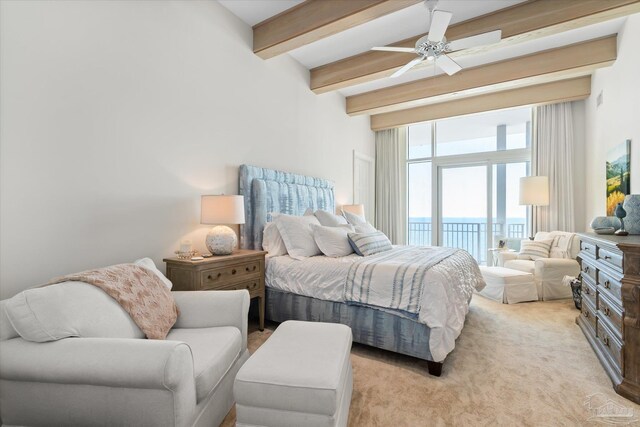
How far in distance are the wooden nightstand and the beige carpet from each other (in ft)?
1.71

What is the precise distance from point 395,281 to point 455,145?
439 cm

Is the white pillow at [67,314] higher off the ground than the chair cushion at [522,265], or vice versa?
the white pillow at [67,314]

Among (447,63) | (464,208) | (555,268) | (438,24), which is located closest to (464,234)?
(464,208)

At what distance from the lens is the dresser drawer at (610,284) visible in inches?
79.0

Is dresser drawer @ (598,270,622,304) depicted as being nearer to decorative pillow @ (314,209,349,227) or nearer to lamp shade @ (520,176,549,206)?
decorative pillow @ (314,209,349,227)

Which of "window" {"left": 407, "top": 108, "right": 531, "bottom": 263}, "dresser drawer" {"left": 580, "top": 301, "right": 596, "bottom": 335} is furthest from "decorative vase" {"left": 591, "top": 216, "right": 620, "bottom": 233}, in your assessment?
"window" {"left": 407, "top": 108, "right": 531, "bottom": 263}

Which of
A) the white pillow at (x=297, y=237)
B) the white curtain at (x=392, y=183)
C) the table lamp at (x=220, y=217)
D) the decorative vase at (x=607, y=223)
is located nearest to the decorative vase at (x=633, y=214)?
the decorative vase at (x=607, y=223)

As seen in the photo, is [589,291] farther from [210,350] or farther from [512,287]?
[210,350]

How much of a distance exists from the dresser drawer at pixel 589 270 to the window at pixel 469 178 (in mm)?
2218

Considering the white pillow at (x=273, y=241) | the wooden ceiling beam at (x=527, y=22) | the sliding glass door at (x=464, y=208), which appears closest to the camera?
the wooden ceiling beam at (x=527, y=22)

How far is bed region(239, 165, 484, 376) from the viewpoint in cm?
216

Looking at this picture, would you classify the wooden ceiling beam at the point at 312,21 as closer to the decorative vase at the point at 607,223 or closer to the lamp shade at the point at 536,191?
the decorative vase at the point at 607,223

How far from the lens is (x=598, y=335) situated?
8.04 feet

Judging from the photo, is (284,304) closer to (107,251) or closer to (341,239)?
(341,239)
